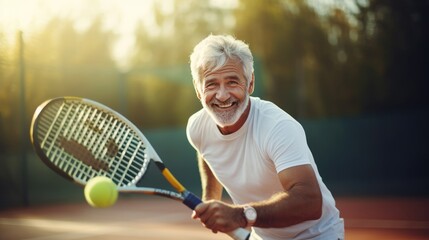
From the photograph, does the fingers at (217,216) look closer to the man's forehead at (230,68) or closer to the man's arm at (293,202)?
the man's arm at (293,202)

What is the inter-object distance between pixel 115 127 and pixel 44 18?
14.2 m

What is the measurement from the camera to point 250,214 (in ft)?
7.84

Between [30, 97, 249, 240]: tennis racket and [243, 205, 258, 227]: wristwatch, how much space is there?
724mm

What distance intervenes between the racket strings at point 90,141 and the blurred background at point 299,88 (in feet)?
23.2

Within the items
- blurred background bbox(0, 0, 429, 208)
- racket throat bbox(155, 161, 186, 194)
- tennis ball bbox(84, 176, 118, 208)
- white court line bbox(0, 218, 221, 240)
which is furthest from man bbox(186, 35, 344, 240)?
blurred background bbox(0, 0, 429, 208)

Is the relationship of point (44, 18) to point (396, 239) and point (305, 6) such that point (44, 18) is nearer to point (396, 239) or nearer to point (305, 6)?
point (305, 6)

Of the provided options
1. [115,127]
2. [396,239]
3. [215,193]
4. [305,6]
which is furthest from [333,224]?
[305,6]

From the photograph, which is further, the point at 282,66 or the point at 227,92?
the point at 282,66

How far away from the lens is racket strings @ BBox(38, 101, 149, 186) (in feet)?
10.2

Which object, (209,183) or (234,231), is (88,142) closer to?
(209,183)

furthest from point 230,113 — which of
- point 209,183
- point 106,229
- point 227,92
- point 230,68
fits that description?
point 106,229

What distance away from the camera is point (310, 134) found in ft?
40.1

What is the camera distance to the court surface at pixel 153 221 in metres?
6.98

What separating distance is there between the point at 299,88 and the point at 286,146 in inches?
547
